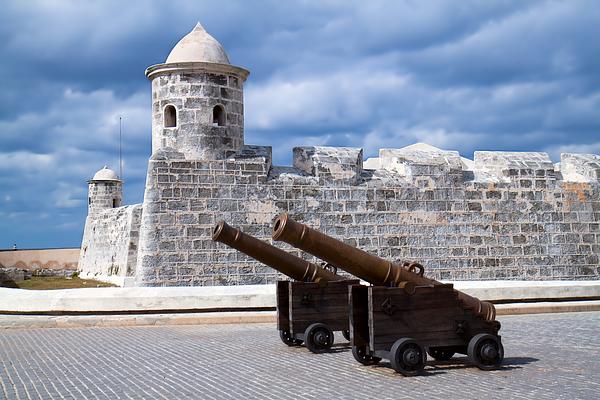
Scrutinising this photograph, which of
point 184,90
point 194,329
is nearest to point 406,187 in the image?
point 184,90

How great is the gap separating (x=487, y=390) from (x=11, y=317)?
24.1 feet

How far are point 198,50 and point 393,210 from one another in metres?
4.62

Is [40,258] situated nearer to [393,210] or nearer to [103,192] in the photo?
[103,192]

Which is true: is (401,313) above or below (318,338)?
above

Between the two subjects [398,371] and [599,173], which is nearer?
[398,371]

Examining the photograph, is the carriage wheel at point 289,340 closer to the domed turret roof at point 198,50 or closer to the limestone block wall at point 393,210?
the limestone block wall at point 393,210

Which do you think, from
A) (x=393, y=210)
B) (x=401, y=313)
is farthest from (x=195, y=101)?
(x=401, y=313)

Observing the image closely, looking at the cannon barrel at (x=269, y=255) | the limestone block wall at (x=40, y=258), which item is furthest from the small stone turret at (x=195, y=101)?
the limestone block wall at (x=40, y=258)

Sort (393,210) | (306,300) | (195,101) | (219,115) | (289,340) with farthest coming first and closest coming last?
(393,210) → (219,115) → (195,101) → (289,340) → (306,300)

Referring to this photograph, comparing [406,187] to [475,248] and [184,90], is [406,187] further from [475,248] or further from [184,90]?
[184,90]

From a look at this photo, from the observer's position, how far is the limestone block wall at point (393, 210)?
12328mm

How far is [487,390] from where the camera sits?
5.39 meters

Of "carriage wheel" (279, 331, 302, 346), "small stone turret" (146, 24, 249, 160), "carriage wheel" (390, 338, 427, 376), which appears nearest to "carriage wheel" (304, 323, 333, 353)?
"carriage wheel" (279, 331, 302, 346)

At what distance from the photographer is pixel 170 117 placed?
1297 centimetres
